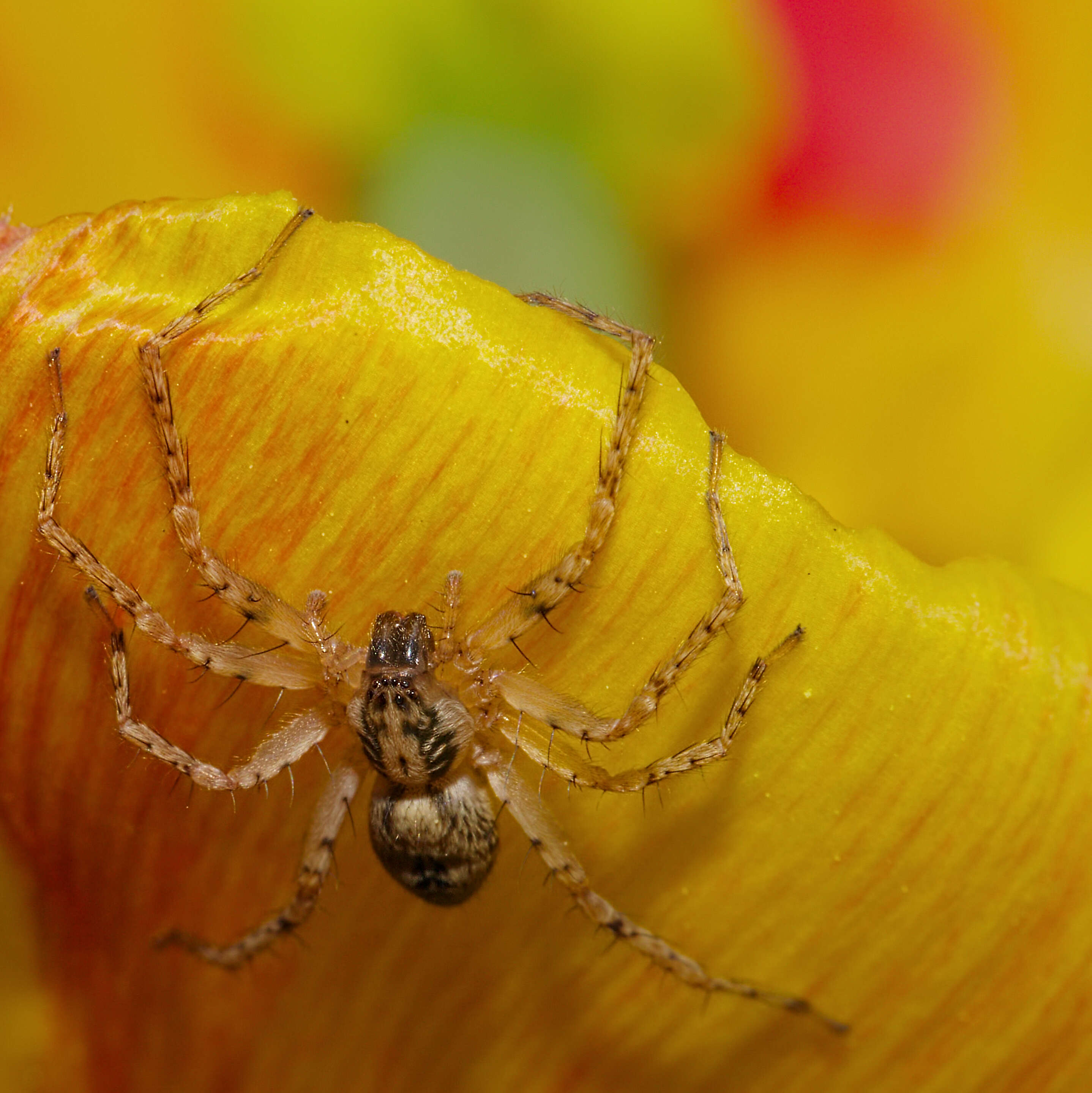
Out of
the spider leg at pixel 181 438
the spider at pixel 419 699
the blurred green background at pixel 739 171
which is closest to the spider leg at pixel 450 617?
the spider at pixel 419 699

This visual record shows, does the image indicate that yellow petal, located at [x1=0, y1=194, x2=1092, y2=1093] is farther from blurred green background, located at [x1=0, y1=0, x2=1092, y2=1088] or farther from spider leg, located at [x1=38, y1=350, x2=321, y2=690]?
blurred green background, located at [x1=0, y1=0, x2=1092, y2=1088]

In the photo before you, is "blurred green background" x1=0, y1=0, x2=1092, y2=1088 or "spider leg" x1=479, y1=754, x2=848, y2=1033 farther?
"blurred green background" x1=0, y1=0, x2=1092, y2=1088

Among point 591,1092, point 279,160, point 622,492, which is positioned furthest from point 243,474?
point 591,1092

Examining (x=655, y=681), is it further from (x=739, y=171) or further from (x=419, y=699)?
(x=739, y=171)

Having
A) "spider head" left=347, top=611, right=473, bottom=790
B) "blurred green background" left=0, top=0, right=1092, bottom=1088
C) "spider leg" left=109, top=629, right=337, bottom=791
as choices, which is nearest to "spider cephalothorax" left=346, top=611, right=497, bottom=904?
"spider head" left=347, top=611, right=473, bottom=790

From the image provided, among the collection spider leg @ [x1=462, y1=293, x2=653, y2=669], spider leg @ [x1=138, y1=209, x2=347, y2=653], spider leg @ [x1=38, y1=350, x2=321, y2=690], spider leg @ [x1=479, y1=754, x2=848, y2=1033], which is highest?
spider leg @ [x1=462, y1=293, x2=653, y2=669]

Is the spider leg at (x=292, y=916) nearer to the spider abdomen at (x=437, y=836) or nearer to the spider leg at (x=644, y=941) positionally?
the spider abdomen at (x=437, y=836)

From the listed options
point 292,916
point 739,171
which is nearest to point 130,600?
point 292,916
